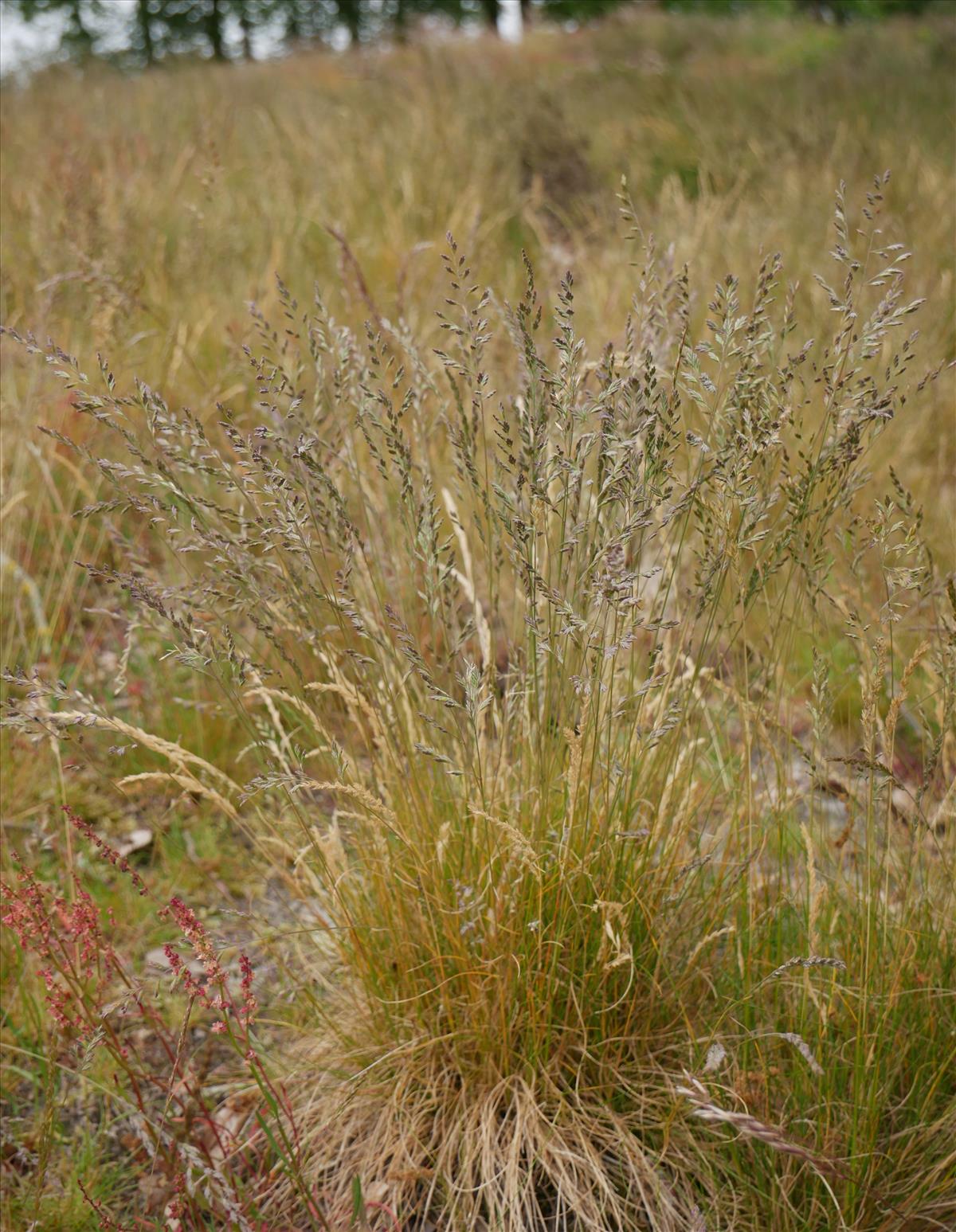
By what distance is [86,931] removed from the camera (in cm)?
161

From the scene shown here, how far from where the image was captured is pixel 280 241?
4.45 metres

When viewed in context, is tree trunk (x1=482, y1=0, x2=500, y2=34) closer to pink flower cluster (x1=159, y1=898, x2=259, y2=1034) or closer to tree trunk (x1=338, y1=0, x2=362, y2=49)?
tree trunk (x1=338, y1=0, x2=362, y2=49)

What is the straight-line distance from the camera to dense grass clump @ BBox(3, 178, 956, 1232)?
4.37ft

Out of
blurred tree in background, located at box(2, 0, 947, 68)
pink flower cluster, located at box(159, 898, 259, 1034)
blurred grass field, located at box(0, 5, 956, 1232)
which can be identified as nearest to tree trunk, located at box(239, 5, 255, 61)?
blurred tree in background, located at box(2, 0, 947, 68)

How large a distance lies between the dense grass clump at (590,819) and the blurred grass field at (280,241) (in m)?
0.13

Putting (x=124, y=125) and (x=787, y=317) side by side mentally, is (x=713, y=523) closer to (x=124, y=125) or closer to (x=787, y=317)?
(x=787, y=317)

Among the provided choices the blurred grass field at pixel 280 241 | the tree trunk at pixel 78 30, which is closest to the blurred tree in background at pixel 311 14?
the tree trunk at pixel 78 30

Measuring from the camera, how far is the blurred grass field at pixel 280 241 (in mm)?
2469

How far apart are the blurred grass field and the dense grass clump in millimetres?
134

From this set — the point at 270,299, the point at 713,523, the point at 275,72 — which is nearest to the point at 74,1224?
the point at 713,523

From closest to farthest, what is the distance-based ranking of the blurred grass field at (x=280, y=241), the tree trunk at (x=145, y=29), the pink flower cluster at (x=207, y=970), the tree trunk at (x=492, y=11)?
the pink flower cluster at (x=207, y=970) → the blurred grass field at (x=280, y=241) → the tree trunk at (x=145, y=29) → the tree trunk at (x=492, y=11)

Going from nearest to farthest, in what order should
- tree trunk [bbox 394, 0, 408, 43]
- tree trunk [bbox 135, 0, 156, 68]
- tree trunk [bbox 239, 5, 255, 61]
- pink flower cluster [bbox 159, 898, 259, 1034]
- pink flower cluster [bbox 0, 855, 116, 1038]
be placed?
pink flower cluster [bbox 159, 898, 259, 1034]
pink flower cluster [bbox 0, 855, 116, 1038]
tree trunk [bbox 135, 0, 156, 68]
tree trunk [bbox 394, 0, 408, 43]
tree trunk [bbox 239, 5, 255, 61]

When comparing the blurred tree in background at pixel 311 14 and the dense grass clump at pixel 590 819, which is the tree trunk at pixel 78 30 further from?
the dense grass clump at pixel 590 819

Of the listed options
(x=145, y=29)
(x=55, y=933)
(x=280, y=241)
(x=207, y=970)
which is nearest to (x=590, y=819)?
(x=207, y=970)
